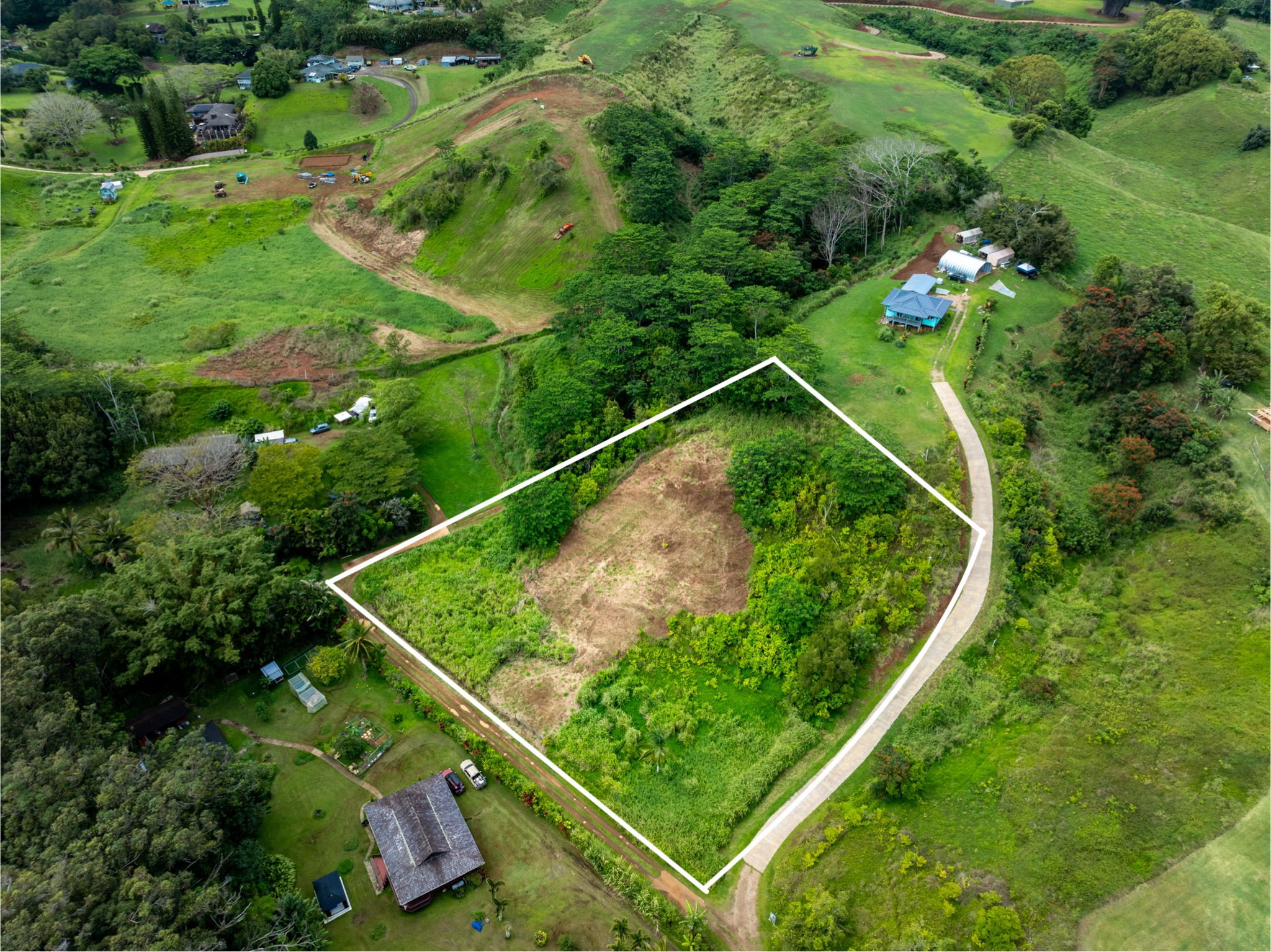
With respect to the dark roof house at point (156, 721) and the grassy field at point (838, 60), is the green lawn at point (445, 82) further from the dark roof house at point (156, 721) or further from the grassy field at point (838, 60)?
the dark roof house at point (156, 721)

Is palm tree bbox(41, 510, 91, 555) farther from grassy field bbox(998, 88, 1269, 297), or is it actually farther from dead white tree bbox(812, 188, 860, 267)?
grassy field bbox(998, 88, 1269, 297)

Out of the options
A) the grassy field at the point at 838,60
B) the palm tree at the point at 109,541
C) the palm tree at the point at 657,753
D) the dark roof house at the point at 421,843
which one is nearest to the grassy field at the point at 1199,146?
the grassy field at the point at 838,60

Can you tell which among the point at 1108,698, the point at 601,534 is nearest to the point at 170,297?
the point at 601,534

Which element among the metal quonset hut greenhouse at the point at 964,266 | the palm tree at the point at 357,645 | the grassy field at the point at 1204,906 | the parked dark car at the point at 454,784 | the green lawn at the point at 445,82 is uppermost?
the green lawn at the point at 445,82

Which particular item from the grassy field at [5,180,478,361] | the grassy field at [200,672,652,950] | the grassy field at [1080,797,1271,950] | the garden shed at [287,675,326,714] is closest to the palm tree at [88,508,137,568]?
the grassy field at [200,672,652,950]

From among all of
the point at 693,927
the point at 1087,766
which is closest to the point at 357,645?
the point at 693,927

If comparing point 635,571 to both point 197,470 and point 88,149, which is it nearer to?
point 197,470
